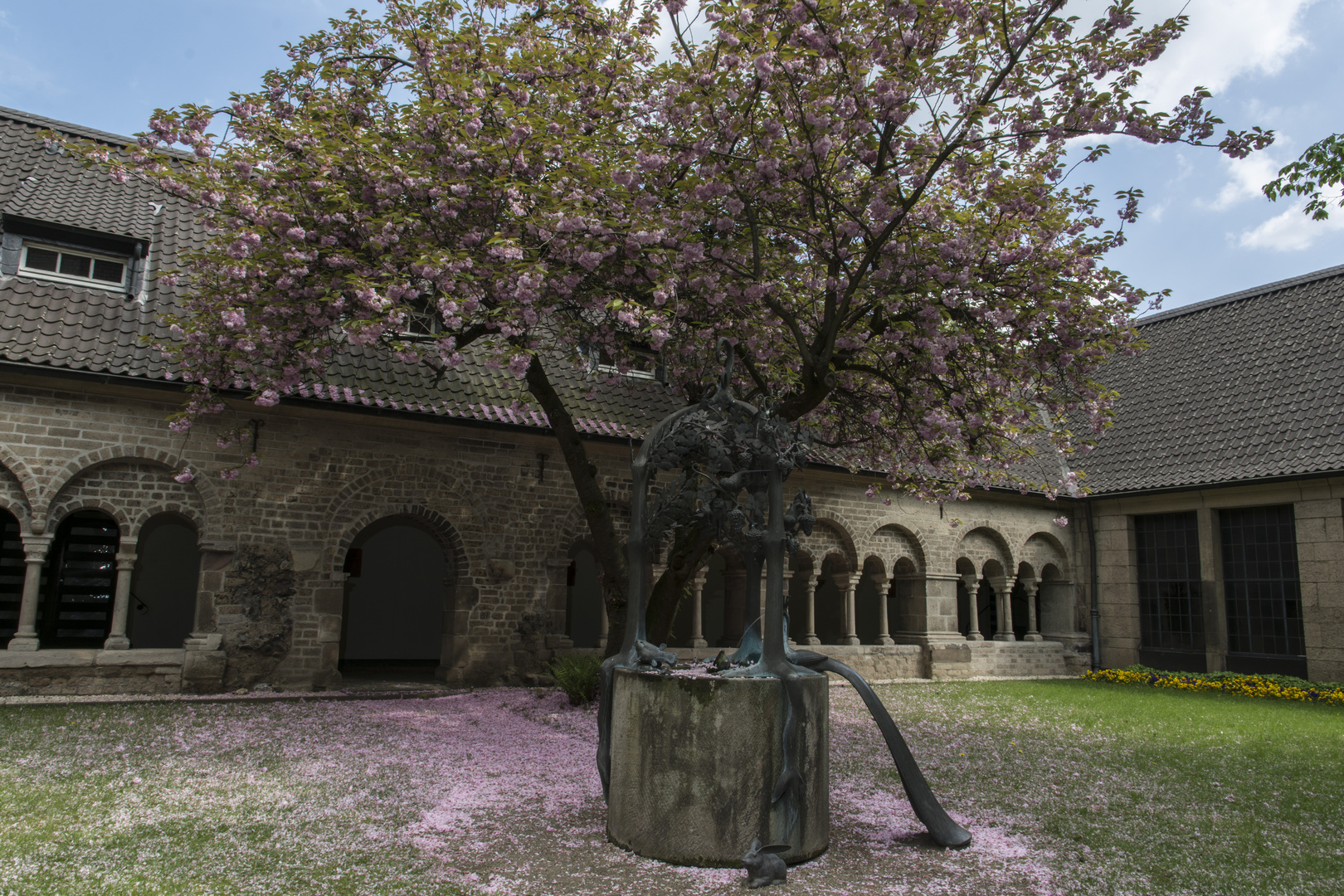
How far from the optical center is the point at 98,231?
10312mm

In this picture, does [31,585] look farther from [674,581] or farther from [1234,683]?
[1234,683]

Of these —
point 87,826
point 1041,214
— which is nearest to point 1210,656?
point 1041,214

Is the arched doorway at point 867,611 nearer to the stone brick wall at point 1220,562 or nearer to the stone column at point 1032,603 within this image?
the stone column at point 1032,603

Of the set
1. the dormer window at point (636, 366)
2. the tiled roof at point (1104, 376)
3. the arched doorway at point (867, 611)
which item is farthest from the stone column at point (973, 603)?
the dormer window at point (636, 366)

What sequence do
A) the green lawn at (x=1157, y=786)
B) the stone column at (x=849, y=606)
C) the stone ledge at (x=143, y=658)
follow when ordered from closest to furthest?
the green lawn at (x=1157, y=786)
the stone ledge at (x=143, y=658)
the stone column at (x=849, y=606)

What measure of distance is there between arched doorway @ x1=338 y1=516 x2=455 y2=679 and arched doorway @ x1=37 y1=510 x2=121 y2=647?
4.60 meters

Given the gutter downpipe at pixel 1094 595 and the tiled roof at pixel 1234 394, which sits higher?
the tiled roof at pixel 1234 394

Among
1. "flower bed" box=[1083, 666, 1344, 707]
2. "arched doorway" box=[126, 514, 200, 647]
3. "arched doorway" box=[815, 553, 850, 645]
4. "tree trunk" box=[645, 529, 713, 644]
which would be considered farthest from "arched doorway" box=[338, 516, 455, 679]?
"flower bed" box=[1083, 666, 1344, 707]

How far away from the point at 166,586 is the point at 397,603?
3752 mm

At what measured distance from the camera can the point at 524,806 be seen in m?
5.55

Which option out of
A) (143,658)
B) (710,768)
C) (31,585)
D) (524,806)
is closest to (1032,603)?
(524,806)

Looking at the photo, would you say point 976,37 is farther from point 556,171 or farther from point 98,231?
point 98,231

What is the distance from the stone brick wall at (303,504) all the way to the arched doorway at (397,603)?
12.3 ft

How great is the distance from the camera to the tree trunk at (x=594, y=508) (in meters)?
9.25
